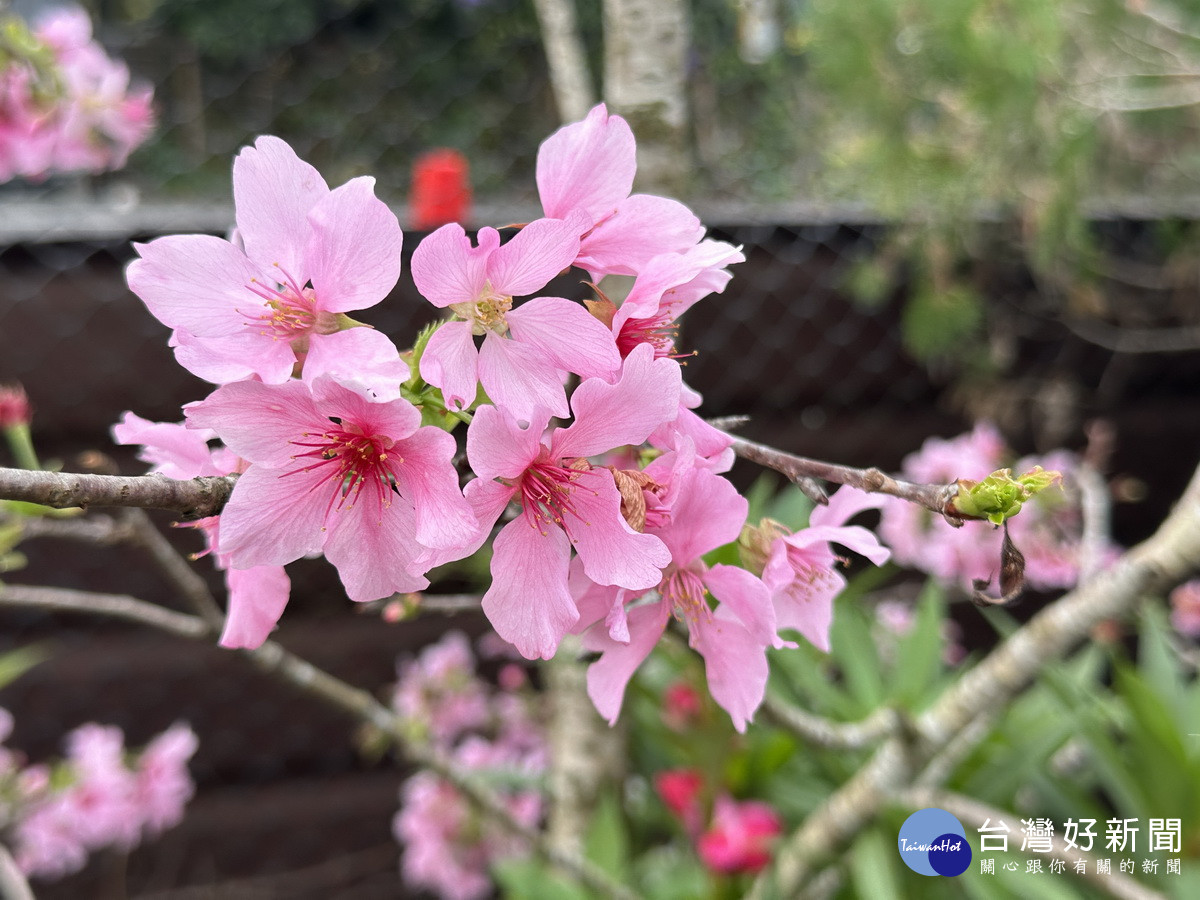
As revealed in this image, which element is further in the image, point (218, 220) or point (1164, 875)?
point (218, 220)

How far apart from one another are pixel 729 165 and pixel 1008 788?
4.28 ft

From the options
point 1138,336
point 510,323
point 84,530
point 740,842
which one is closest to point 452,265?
point 510,323

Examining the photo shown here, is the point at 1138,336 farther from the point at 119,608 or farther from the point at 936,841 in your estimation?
the point at 119,608

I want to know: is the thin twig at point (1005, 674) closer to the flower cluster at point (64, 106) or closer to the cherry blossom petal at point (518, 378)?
the cherry blossom petal at point (518, 378)

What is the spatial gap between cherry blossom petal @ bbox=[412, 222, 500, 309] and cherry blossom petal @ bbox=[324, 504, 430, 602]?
63 millimetres

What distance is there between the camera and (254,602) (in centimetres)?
26

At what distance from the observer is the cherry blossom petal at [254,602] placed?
10.3 inches

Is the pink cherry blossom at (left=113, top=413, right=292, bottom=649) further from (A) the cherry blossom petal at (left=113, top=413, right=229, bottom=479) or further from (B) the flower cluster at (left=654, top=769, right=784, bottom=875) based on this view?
(B) the flower cluster at (left=654, top=769, right=784, bottom=875)

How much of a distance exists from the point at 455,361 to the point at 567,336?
0.11ft

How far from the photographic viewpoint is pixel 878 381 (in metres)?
1.31

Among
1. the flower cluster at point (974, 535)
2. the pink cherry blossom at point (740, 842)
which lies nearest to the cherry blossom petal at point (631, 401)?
the pink cherry blossom at point (740, 842)

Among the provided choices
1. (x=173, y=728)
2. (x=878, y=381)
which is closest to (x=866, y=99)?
(x=878, y=381)

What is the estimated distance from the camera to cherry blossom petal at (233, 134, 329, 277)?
0.74ft

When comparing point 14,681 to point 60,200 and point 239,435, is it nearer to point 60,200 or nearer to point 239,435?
point 60,200
